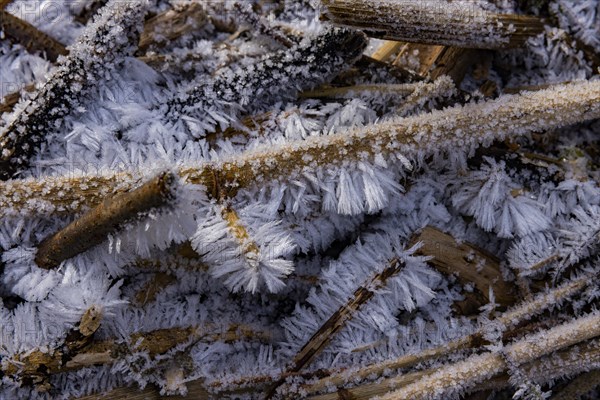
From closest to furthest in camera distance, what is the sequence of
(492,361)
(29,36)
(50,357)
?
(50,357), (492,361), (29,36)

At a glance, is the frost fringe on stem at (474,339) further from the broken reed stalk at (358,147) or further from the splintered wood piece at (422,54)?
the splintered wood piece at (422,54)

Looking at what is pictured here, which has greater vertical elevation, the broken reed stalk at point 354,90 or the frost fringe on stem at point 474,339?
the broken reed stalk at point 354,90

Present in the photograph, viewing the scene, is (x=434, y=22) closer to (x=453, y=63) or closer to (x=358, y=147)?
(x=453, y=63)

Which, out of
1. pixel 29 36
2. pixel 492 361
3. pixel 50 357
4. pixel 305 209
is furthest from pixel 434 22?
pixel 50 357

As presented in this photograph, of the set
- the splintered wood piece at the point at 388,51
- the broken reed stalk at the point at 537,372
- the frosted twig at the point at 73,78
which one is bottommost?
the broken reed stalk at the point at 537,372

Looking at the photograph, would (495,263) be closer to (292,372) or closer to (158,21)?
(292,372)

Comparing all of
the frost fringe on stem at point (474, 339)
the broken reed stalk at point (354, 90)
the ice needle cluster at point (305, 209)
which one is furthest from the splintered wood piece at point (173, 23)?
the frost fringe on stem at point (474, 339)

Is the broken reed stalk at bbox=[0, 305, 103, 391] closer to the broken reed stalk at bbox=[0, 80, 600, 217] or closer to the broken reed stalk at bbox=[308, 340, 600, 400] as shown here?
the broken reed stalk at bbox=[0, 80, 600, 217]
